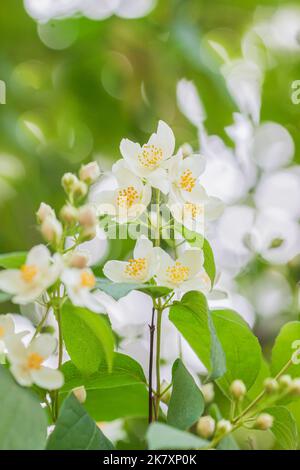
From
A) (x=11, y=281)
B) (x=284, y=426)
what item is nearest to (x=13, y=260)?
(x=11, y=281)

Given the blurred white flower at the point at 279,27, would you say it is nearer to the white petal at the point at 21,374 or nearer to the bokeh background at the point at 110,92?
the bokeh background at the point at 110,92

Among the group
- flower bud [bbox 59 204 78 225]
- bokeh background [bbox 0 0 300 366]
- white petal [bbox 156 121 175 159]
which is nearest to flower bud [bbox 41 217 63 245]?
flower bud [bbox 59 204 78 225]

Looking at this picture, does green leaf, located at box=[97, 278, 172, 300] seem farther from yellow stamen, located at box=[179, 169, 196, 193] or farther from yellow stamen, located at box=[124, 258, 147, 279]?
yellow stamen, located at box=[179, 169, 196, 193]

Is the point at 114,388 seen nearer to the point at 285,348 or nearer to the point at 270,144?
the point at 285,348

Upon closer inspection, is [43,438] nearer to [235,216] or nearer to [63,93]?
[235,216]

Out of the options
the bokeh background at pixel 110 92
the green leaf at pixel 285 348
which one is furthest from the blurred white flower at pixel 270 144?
the green leaf at pixel 285 348

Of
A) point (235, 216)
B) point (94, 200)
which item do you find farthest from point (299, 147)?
point (94, 200)

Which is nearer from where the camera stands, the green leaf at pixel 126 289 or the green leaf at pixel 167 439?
the green leaf at pixel 167 439
